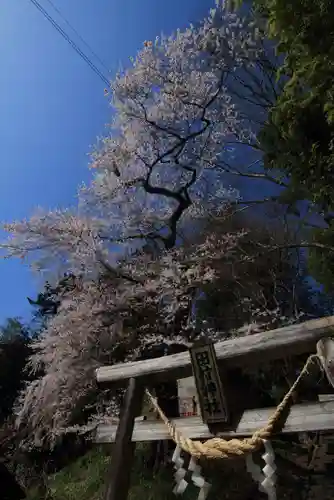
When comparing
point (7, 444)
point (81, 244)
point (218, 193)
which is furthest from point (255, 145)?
point (7, 444)

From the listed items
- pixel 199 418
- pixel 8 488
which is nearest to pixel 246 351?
pixel 199 418

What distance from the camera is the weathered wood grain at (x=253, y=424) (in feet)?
6.68

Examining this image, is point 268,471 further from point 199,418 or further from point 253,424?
point 199,418

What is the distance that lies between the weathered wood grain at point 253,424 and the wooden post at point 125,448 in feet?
0.23

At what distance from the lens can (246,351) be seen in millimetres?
2404

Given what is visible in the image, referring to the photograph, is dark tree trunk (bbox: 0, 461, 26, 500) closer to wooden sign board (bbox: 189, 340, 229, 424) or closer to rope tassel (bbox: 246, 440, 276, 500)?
wooden sign board (bbox: 189, 340, 229, 424)

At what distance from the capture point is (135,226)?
916 cm

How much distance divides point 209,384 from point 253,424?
0.36 m

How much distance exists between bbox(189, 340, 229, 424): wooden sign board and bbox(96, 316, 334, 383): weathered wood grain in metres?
0.07

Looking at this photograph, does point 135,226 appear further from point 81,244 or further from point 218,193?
point 218,193

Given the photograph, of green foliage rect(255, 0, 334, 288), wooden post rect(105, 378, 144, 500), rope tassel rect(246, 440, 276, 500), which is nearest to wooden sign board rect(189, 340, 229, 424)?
rope tassel rect(246, 440, 276, 500)

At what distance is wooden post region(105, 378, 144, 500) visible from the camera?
285 cm

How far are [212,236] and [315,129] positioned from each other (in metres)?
4.32

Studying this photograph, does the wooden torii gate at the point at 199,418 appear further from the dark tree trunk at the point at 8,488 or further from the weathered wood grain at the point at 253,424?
the dark tree trunk at the point at 8,488
